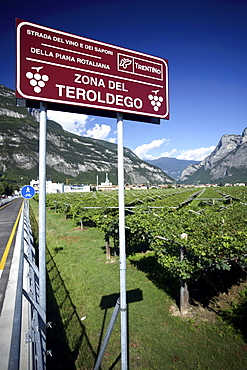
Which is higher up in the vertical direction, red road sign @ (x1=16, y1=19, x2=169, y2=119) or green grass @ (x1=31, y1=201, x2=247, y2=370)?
red road sign @ (x1=16, y1=19, x2=169, y2=119)

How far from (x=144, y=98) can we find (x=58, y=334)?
5.39 meters

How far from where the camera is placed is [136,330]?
17.0 feet

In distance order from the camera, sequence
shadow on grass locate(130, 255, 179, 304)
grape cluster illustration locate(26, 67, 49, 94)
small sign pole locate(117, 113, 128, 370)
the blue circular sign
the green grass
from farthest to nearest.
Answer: the blue circular sign < shadow on grass locate(130, 255, 179, 304) < the green grass < small sign pole locate(117, 113, 128, 370) < grape cluster illustration locate(26, 67, 49, 94)

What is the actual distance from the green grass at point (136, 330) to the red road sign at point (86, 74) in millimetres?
4582

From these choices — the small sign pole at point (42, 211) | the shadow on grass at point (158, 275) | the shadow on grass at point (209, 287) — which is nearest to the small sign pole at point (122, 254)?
the small sign pole at point (42, 211)

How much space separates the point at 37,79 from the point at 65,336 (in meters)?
5.29

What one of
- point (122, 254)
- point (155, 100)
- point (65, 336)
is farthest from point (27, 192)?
point (155, 100)

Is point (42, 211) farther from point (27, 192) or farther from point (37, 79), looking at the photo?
point (27, 192)

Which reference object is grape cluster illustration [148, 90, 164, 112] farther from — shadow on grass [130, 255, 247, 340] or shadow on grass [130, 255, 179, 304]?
shadow on grass [130, 255, 179, 304]

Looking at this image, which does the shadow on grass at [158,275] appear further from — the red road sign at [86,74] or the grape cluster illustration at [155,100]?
the red road sign at [86,74]

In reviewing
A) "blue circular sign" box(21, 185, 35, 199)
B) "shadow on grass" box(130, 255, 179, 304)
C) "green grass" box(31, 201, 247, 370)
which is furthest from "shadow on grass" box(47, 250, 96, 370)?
"blue circular sign" box(21, 185, 35, 199)

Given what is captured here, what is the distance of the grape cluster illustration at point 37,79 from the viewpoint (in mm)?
2562

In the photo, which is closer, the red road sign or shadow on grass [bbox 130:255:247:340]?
the red road sign

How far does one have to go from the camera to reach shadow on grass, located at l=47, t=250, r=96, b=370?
4.27m
